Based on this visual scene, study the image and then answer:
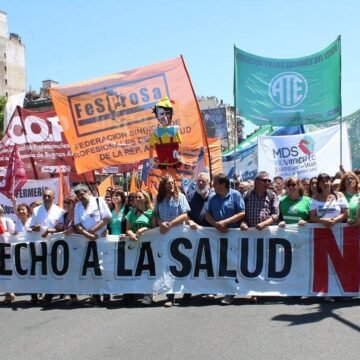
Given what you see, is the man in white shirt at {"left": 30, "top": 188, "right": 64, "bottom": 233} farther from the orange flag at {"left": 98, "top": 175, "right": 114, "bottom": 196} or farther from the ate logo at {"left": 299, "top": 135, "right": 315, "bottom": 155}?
the ate logo at {"left": 299, "top": 135, "right": 315, "bottom": 155}

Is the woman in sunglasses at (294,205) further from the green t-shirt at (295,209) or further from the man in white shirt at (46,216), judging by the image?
the man in white shirt at (46,216)

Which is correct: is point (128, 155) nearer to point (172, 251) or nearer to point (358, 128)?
point (172, 251)

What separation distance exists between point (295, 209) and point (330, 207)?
1.75 ft

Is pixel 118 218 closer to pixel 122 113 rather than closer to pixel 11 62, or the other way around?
pixel 122 113

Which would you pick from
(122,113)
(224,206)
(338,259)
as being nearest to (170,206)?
(224,206)

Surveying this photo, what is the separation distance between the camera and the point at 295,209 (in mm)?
8070

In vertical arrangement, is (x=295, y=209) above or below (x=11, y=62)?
below

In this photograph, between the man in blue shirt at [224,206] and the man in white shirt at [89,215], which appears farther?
the man in white shirt at [89,215]

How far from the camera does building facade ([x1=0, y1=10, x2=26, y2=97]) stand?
104438mm

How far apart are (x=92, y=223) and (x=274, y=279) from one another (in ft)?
8.39

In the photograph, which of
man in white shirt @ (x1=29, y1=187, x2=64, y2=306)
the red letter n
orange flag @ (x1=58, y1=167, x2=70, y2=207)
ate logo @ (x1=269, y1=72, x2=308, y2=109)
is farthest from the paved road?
ate logo @ (x1=269, y1=72, x2=308, y2=109)

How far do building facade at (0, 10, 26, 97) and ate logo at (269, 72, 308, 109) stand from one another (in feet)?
312

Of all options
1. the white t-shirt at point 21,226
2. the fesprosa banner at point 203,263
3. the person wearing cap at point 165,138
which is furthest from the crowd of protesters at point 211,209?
the person wearing cap at point 165,138

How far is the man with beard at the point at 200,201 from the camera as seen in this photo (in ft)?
26.7
